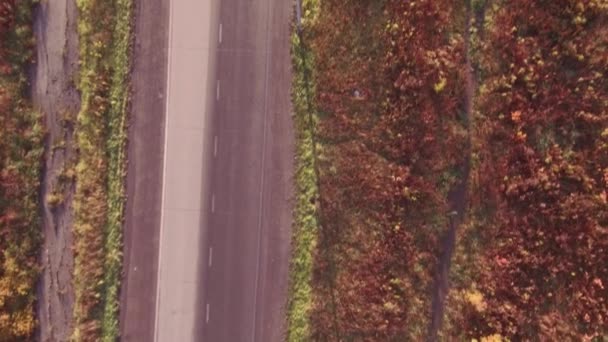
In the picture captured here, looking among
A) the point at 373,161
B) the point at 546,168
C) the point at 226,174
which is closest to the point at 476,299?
the point at 546,168

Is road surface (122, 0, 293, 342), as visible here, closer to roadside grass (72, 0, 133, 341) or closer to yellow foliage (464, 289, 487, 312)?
roadside grass (72, 0, 133, 341)

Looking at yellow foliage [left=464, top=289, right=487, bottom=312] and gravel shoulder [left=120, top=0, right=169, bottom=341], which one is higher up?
gravel shoulder [left=120, top=0, right=169, bottom=341]

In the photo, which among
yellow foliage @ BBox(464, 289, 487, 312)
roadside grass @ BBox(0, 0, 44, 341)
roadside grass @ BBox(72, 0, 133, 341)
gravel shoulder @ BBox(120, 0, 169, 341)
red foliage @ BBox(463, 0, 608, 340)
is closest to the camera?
red foliage @ BBox(463, 0, 608, 340)

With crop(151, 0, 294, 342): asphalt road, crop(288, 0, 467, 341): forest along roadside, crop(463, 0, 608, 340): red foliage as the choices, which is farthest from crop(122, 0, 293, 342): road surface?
crop(463, 0, 608, 340): red foliage

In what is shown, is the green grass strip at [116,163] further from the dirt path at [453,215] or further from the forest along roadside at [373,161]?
the dirt path at [453,215]

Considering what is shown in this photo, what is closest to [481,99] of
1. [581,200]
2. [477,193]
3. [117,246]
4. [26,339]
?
[477,193]

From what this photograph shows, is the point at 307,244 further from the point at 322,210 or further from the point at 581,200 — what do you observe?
the point at 581,200

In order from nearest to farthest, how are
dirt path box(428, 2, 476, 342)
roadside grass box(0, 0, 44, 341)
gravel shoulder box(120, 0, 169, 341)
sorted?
1. dirt path box(428, 2, 476, 342)
2. roadside grass box(0, 0, 44, 341)
3. gravel shoulder box(120, 0, 169, 341)
